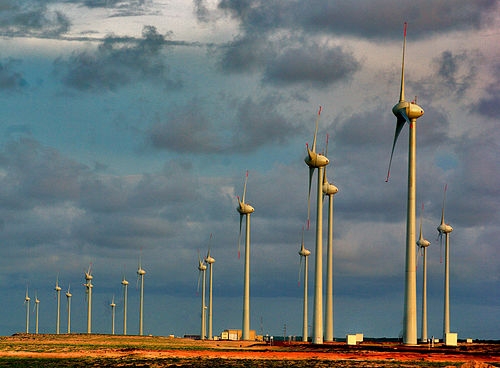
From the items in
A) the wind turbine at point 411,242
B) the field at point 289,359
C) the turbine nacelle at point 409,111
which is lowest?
the field at point 289,359

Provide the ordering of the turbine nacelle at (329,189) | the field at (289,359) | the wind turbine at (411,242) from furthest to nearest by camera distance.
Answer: the turbine nacelle at (329,189) → the wind turbine at (411,242) → the field at (289,359)

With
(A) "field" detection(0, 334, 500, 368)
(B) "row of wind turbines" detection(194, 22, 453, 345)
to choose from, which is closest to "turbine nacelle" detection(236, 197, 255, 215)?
(B) "row of wind turbines" detection(194, 22, 453, 345)

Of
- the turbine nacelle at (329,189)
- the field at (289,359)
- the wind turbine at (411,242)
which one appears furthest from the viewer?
the turbine nacelle at (329,189)

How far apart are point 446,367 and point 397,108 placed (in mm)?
48052

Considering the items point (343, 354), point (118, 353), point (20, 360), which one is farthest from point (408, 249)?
point (20, 360)

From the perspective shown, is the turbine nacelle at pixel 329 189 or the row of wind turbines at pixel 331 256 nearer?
the row of wind turbines at pixel 331 256

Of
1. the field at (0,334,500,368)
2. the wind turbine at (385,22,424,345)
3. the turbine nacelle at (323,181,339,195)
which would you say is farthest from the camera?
the turbine nacelle at (323,181,339,195)

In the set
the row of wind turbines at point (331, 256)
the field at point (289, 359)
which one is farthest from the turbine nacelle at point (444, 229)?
the field at point (289, 359)

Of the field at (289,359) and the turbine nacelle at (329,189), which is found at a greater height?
the turbine nacelle at (329,189)

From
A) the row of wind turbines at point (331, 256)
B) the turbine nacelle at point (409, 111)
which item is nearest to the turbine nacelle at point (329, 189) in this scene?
the row of wind turbines at point (331, 256)

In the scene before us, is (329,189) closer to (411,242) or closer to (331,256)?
(331,256)

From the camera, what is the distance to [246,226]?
184750 millimetres

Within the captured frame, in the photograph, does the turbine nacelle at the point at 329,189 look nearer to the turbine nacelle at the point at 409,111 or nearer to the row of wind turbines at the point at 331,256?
the row of wind turbines at the point at 331,256

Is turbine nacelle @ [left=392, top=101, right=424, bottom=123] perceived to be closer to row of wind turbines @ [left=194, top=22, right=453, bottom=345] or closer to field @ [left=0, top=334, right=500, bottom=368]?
row of wind turbines @ [left=194, top=22, right=453, bottom=345]
